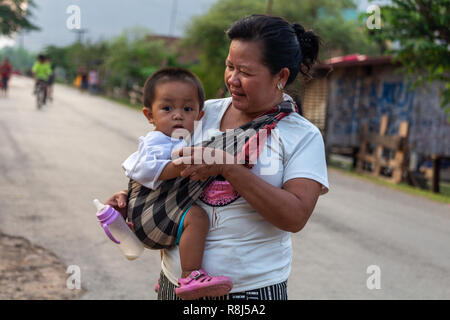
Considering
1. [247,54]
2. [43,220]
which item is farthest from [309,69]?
[43,220]

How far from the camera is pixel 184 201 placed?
1.91 m

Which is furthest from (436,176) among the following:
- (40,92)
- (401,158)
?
(40,92)

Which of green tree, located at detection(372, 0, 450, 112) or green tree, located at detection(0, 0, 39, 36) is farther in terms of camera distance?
green tree, located at detection(0, 0, 39, 36)

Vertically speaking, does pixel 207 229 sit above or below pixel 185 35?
below

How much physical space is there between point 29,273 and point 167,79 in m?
2.93

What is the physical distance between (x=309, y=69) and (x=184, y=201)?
0.68m

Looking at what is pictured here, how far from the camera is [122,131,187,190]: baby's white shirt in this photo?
6.38 ft

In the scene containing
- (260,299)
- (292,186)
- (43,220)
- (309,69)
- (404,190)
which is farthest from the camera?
(404,190)

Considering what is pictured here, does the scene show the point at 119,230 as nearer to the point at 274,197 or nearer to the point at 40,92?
the point at 274,197

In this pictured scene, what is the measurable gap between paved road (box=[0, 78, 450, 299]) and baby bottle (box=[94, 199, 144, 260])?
2246mm

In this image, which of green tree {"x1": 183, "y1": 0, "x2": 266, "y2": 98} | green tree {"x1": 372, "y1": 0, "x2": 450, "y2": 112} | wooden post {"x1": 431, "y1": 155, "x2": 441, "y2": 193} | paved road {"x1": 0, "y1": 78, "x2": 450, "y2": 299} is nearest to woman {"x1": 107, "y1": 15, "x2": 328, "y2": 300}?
paved road {"x1": 0, "y1": 78, "x2": 450, "y2": 299}

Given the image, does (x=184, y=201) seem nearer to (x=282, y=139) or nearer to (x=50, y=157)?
(x=282, y=139)

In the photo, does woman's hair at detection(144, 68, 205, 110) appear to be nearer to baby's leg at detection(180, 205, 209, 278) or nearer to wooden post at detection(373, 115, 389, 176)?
baby's leg at detection(180, 205, 209, 278)

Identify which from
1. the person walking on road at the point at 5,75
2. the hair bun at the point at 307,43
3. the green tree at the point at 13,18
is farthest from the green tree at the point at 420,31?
the green tree at the point at 13,18
